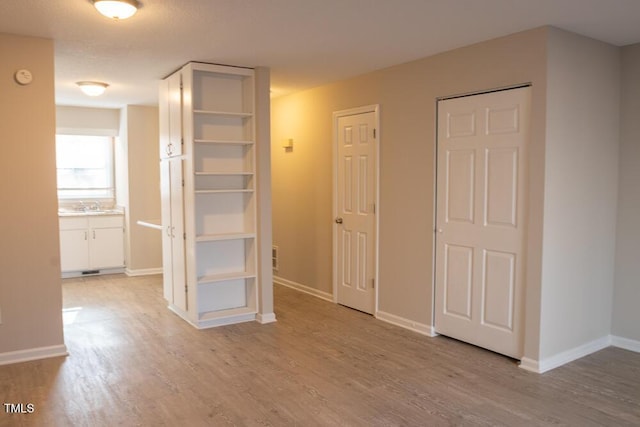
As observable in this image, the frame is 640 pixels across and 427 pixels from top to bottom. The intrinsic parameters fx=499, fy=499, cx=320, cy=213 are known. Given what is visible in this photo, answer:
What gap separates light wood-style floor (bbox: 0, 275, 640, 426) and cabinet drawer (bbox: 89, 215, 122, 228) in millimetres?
2817

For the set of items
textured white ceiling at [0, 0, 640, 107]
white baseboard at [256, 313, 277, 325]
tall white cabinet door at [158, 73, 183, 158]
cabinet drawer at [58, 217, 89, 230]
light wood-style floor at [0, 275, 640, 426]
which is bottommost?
light wood-style floor at [0, 275, 640, 426]

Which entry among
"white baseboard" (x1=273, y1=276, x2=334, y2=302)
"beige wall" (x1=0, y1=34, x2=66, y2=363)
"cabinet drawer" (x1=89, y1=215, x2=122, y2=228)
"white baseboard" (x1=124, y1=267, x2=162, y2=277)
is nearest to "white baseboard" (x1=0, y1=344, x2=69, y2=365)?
"beige wall" (x1=0, y1=34, x2=66, y2=363)

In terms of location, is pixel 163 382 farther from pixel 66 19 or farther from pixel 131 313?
pixel 66 19

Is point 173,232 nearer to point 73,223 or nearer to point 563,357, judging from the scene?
point 73,223

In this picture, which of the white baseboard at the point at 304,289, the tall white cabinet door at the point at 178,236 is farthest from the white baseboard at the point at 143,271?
the tall white cabinet door at the point at 178,236

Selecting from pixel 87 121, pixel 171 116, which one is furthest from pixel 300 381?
pixel 87 121

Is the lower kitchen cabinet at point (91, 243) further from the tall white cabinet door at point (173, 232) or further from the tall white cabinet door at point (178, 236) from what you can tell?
the tall white cabinet door at point (178, 236)

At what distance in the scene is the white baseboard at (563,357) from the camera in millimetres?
3621

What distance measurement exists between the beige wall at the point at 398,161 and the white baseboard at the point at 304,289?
0.19 ft

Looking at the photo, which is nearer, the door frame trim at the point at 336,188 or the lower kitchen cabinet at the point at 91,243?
the door frame trim at the point at 336,188

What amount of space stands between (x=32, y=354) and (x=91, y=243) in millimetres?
3636

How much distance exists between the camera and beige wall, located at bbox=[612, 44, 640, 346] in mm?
4035

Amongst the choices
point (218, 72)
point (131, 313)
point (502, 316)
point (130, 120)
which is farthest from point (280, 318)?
point (130, 120)

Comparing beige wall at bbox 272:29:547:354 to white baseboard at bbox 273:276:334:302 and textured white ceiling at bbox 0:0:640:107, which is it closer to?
white baseboard at bbox 273:276:334:302
